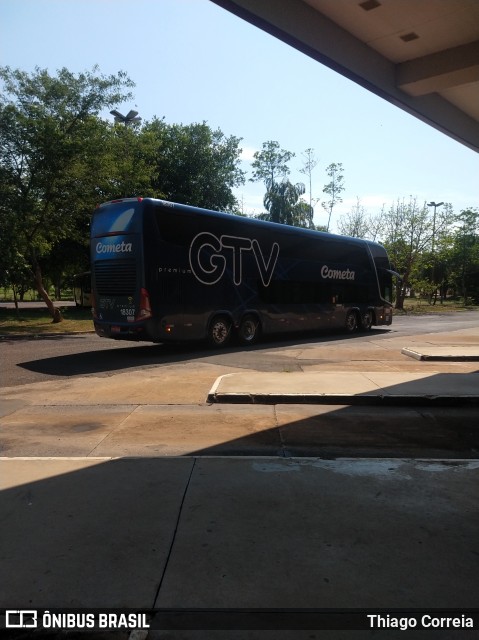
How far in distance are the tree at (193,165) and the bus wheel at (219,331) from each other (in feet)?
63.6

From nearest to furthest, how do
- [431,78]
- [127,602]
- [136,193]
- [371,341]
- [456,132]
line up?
[127,602] < [431,78] < [456,132] < [371,341] < [136,193]

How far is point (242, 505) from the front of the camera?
374 cm

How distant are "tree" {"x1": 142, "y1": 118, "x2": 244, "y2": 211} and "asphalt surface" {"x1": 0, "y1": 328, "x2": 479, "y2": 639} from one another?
27.4 m

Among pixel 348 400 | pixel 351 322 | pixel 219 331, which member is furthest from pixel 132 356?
pixel 351 322

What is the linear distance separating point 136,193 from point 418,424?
21.5 meters

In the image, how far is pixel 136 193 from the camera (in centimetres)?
2492

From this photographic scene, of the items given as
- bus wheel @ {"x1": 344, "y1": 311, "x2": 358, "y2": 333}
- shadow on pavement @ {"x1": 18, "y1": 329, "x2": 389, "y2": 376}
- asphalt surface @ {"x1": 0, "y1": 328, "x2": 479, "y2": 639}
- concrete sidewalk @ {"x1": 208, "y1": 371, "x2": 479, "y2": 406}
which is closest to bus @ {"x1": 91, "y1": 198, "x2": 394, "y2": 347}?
shadow on pavement @ {"x1": 18, "y1": 329, "x2": 389, "y2": 376}

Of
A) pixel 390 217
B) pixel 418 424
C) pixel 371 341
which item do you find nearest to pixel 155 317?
pixel 418 424

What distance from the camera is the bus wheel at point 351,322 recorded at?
20125 mm

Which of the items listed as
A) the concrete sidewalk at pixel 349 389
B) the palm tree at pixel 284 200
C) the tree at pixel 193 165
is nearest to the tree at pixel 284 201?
the palm tree at pixel 284 200

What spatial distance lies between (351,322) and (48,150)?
46.5ft

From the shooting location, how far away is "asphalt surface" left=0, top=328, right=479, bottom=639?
2666 millimetres

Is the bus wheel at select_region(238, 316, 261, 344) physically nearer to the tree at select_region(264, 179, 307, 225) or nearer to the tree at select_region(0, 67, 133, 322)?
the tree at select_region(0, 67, 133, 322)

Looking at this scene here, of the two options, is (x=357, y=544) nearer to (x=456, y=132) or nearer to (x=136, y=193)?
(x=456, y=132)
